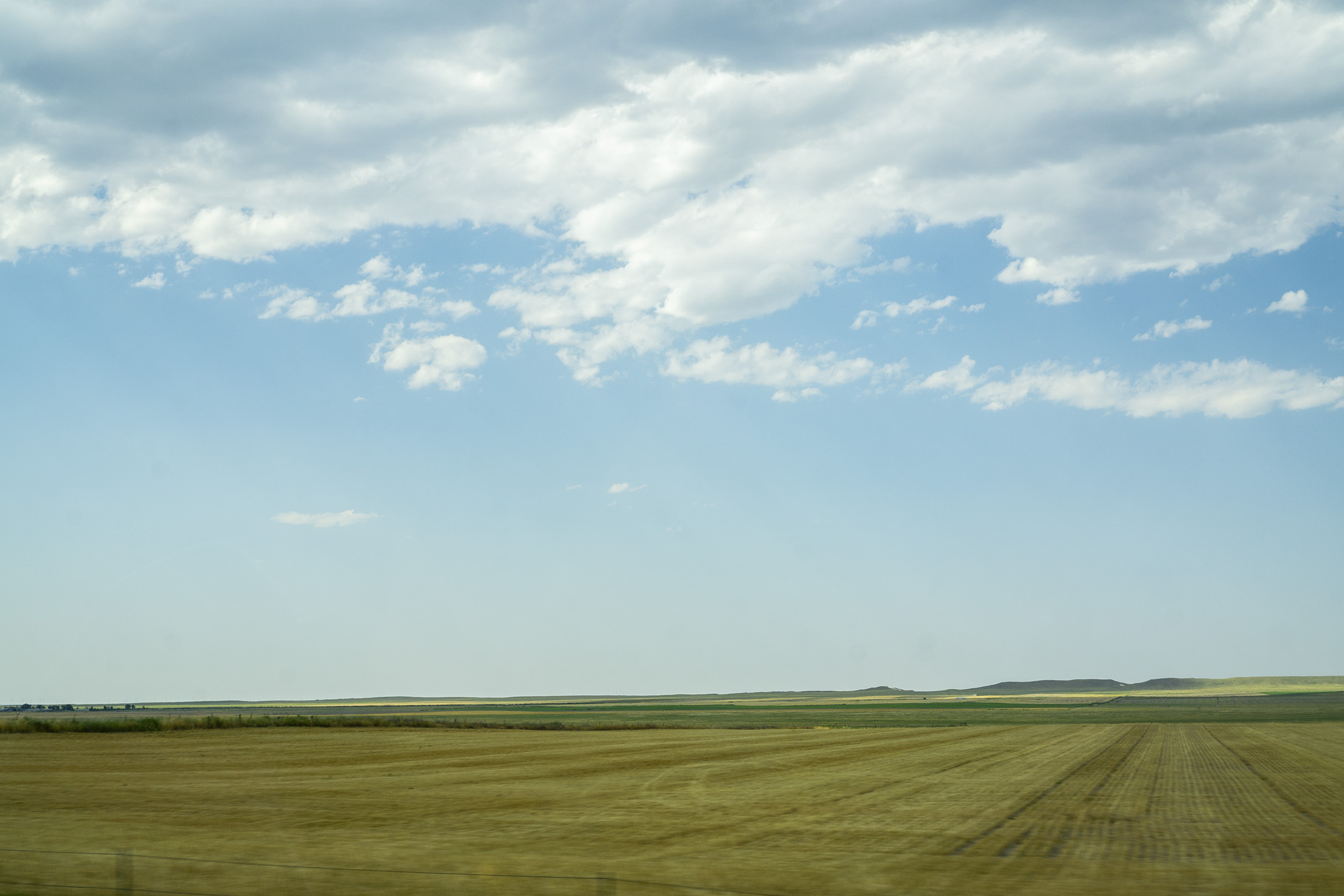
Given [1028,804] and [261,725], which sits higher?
[1028,804]

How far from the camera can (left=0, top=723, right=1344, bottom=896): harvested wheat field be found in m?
15.6

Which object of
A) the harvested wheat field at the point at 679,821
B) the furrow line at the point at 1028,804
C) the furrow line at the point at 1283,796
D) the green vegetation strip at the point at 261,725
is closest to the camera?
the harvested wheat field at the point at 679,821

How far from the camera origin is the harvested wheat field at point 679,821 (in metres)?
15.6

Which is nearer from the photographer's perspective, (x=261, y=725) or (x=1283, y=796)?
(x=1283, y=796)

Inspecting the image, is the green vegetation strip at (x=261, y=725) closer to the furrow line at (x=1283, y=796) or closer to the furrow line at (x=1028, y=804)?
the furrow line at (x=1028, y=804)

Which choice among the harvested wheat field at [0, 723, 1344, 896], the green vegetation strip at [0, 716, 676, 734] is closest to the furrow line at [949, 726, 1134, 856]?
the harvested wheat field at [0, 723, 1344, 896]

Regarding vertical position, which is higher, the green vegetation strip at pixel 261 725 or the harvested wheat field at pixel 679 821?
the harvested wheat field at pixel 679 821

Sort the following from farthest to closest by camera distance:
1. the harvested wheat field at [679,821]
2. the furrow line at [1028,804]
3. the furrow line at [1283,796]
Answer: the furrow line at [1283,796] → the furrow line at [1028,804] → the harvested wheat field at [679,821]

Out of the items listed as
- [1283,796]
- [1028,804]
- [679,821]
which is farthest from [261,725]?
[1283,796]

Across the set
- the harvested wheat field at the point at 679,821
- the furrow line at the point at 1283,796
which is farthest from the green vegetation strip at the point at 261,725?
the furrow line at the point at 1283,796

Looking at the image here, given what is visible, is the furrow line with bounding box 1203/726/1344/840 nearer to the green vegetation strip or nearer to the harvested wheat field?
the harvested wheat field

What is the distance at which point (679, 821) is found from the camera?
74.7ft

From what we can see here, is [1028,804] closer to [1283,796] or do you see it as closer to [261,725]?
[1283,796]

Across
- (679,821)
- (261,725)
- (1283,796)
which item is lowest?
(261,725)
